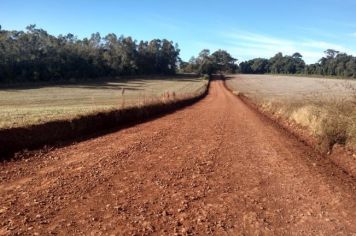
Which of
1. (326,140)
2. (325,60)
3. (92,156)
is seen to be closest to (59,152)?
(92,156)

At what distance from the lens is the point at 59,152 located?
11.6 metres

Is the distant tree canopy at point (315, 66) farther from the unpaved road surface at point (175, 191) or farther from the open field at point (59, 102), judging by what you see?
the unpaved road surface at point (175, 191)

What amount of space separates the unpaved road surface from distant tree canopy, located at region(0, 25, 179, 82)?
215 feet

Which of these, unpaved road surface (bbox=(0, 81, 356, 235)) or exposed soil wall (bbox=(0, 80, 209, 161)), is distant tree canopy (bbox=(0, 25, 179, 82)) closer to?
exposed soil wall (bbox=(0, 80, 209, 161))

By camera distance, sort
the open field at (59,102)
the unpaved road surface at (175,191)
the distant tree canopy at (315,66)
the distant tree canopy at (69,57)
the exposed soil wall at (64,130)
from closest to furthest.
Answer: the unpaved road surface at (175,191)
the exposed soil wall at (64,130)
the open field at (59,102)
the distant tree canopy at (69,57)
the distant tree canopy at (315,66)

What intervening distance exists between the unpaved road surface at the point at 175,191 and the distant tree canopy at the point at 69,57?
6562cm

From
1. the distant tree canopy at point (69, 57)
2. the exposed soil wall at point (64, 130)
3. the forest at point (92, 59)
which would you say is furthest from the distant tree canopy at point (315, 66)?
the exposed soil wall at point (64, 130)

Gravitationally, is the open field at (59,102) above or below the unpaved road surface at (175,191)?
below

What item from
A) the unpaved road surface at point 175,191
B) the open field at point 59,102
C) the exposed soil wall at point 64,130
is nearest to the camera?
the unpaved road surface at point 175,191

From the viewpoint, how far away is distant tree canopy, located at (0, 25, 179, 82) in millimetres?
77562

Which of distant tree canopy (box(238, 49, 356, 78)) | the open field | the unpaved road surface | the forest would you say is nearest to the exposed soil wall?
the open field

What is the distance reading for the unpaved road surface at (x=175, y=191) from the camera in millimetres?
6371

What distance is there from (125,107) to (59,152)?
921 centimetres

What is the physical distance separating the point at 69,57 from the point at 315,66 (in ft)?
314
